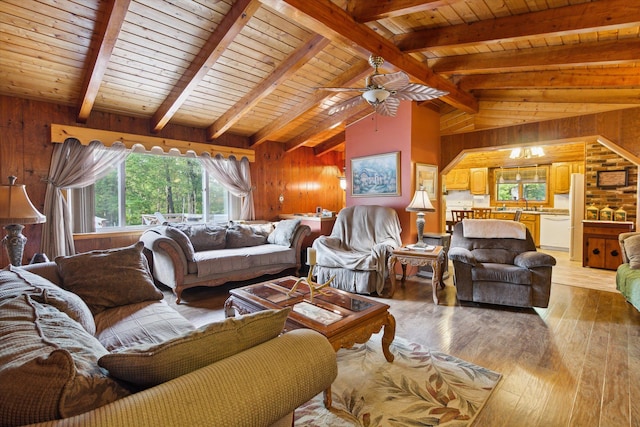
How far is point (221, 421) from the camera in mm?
764

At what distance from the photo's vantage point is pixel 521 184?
777 centimetres

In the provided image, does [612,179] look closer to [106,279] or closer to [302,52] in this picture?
[302,52]

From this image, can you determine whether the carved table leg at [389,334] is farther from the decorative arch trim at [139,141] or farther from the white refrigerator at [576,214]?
the white refrigerator at [576,214]

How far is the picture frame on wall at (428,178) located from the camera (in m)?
4.86

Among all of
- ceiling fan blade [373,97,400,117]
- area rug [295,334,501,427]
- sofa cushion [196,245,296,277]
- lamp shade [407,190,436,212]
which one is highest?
ceiling fan blade [373,97,400,117]

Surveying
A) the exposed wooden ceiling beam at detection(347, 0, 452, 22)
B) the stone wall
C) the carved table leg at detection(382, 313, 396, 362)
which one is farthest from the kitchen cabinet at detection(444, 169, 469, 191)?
the carved table leg at detection(382, 313, 396, 362)

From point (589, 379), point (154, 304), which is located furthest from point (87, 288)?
point (589, 379)

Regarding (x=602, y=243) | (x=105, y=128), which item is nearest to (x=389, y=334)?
(x=105, y=128)

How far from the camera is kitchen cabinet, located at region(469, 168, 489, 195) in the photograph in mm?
8016

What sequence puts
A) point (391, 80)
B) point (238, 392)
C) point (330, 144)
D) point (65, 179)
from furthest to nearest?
point (330, 144) → point (65, 179) → point (391, 80) → point (238, 392)

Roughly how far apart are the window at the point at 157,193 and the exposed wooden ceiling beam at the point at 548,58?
13.4ft

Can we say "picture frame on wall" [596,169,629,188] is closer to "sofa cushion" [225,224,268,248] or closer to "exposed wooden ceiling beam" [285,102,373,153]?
"exposed wooden ceiling beam" [285,102,373,153]

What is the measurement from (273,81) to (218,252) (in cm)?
234

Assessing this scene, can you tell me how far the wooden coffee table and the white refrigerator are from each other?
5.40 m
